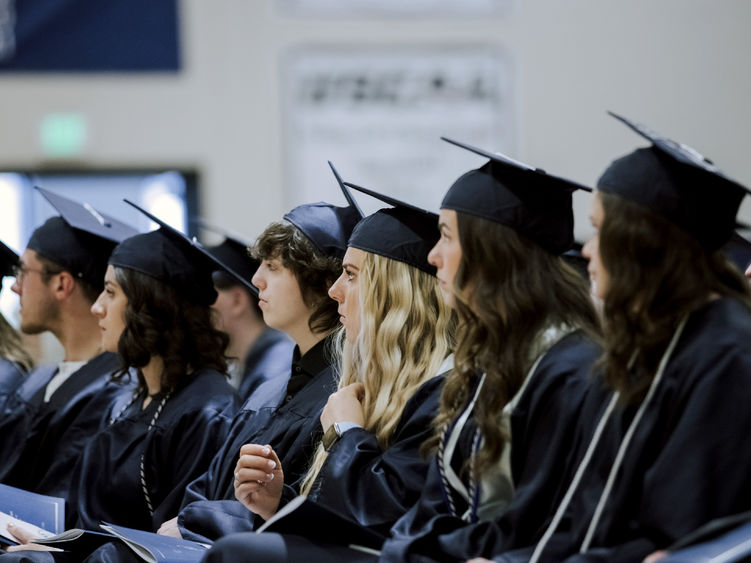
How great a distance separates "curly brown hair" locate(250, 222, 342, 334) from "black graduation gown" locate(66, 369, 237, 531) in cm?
54

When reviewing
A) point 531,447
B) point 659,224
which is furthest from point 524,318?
point 659,224

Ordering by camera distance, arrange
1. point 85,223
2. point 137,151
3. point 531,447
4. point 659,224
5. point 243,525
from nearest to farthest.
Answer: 1. point 659,224
2. point 531,447
3. point 243,525
4. point 85,223
5. point 137,151

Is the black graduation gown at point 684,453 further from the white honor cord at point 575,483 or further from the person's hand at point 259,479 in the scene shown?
the person's hand at point 259,479

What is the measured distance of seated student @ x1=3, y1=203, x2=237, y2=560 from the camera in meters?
3.99

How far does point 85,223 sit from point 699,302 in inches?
130

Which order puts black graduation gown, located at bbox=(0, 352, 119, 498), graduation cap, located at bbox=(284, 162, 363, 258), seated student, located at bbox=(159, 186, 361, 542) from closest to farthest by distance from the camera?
seated student, located at bbox=(159, 186, 361, 542)
graduation cap, located at bbox=(284, 162, 363, 258)
black graduation gown, located at bbox=(0, 352, 119, 498)

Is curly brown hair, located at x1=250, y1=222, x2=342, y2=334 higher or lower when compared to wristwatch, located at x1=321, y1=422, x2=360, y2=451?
higher

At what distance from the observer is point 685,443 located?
2.06 meters

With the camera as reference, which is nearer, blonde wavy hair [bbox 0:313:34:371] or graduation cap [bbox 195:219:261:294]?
graduation cap [bbox 195:219:261:294]

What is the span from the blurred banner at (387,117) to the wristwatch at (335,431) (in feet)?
18.8

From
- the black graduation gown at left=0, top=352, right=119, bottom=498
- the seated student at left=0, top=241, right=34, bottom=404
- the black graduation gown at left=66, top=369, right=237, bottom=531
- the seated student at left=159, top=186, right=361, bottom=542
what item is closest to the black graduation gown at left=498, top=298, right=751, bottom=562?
the seated student at left=159, top=186, right=361, bottom=542

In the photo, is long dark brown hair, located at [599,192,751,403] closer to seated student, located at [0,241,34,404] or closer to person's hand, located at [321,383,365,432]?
person's hand, located at [321,383,365,432]

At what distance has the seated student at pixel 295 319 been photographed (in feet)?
12.2

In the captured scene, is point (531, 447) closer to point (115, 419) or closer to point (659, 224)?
point (659, 224)
